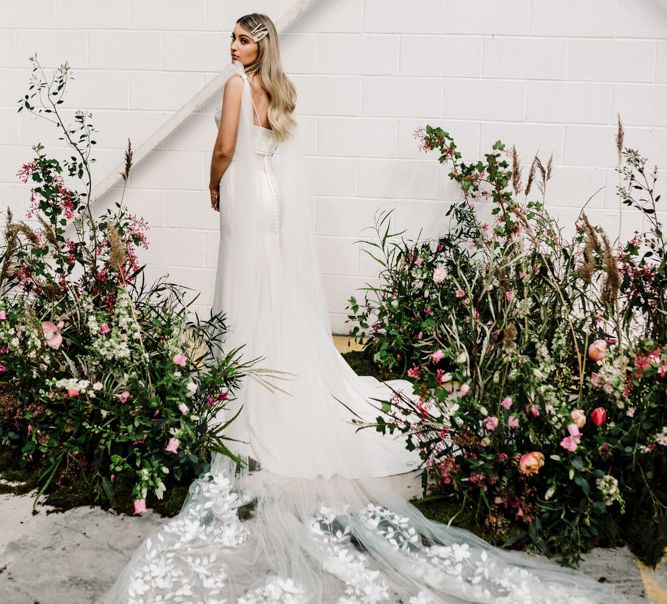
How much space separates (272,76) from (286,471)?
1675 millimetres

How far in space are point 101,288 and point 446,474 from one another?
69.3 inches

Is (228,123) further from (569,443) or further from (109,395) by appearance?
(569,443)

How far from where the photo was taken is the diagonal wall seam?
4.59 m

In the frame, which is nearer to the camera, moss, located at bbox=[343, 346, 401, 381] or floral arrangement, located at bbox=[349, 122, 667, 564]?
floral arrangement, located at bbox=[349, 122, 667, 564]

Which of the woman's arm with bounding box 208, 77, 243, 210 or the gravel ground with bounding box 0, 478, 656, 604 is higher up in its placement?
the woman's arm with bounding box 208, 77, 243, 210

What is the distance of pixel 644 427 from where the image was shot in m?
2.57

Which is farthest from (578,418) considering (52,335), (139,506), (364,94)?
(364,94)

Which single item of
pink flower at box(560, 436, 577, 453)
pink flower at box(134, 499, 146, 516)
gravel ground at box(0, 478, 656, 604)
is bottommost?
gravel ground at box(0, 478, 656, 604)

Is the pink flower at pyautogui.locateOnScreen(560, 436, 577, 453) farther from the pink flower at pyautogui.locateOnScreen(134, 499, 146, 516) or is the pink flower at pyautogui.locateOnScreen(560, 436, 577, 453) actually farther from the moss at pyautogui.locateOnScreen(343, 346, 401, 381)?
the moss at pyautogui.locateOnScreen(343, 346, 401, 381)

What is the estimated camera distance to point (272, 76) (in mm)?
3395

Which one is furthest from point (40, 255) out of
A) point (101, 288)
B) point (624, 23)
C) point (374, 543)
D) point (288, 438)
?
point (624, 23)

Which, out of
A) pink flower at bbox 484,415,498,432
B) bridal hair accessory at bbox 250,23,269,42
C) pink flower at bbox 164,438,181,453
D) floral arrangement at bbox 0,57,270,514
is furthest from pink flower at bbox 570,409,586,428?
bridal hair accessory at bbox 250,23,269,42

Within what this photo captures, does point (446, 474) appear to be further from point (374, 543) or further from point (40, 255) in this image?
point (40, 255)

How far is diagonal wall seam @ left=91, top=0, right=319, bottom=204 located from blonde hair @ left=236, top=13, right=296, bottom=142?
1.08 meters
